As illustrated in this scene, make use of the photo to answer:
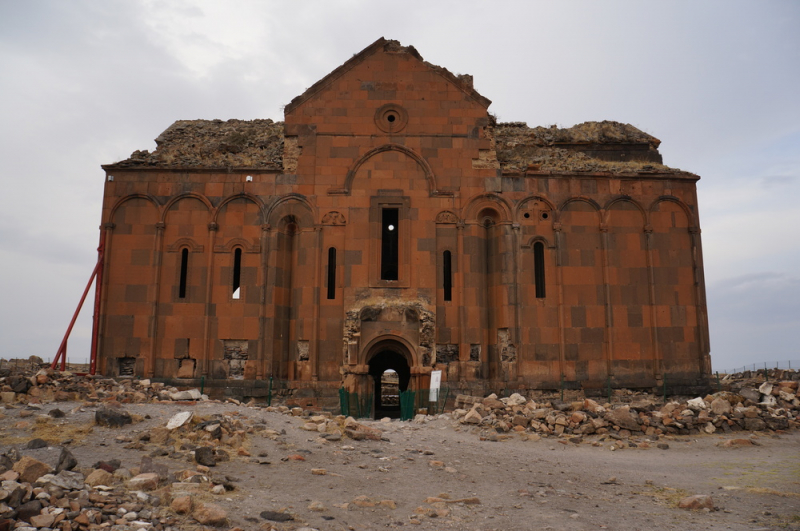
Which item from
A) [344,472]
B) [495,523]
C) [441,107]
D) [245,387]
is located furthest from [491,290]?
[495,523]

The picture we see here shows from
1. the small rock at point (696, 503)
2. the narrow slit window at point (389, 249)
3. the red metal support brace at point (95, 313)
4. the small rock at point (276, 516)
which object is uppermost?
the narrow slit window at point (389, 249)

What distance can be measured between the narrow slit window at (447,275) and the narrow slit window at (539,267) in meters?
2.55

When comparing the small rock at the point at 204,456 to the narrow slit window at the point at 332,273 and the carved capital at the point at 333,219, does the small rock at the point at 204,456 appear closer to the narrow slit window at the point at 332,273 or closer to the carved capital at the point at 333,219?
the narrow slit window at the point at 332,273

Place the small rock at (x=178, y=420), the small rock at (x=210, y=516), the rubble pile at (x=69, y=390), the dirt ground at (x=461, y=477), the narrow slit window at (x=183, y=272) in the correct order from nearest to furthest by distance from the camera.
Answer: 1. the small rock at (x=210, y=516)
2. the dirt ground at (x=461, y=477)
3. the small rock at (x=178, y=420)
4. the rubble pile at (x=69, y=390)
5. the narrow slit window at (x=183, y=272)

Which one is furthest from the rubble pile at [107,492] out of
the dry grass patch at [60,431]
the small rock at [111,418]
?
the small rock at [111,418]

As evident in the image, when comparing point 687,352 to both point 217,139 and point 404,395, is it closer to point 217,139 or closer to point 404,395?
point 404,395

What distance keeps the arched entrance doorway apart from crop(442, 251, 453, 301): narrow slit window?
2.03m

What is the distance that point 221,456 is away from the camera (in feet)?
31.3

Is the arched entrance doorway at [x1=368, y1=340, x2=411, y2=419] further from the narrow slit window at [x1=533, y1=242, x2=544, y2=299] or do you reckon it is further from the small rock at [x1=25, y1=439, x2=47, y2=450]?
the small rock at [x1=25, y1=439, x2=47, y2=450]

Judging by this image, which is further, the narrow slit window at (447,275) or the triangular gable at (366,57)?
the triangular gable at (366,57)

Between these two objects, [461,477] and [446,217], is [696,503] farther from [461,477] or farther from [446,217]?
[446,217]

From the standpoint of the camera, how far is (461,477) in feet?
33.0

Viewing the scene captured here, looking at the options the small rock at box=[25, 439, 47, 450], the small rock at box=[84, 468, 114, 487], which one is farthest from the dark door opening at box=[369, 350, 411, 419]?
the small rock at box=[84, 468, 114, 487]

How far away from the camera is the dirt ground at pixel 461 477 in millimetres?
7898
